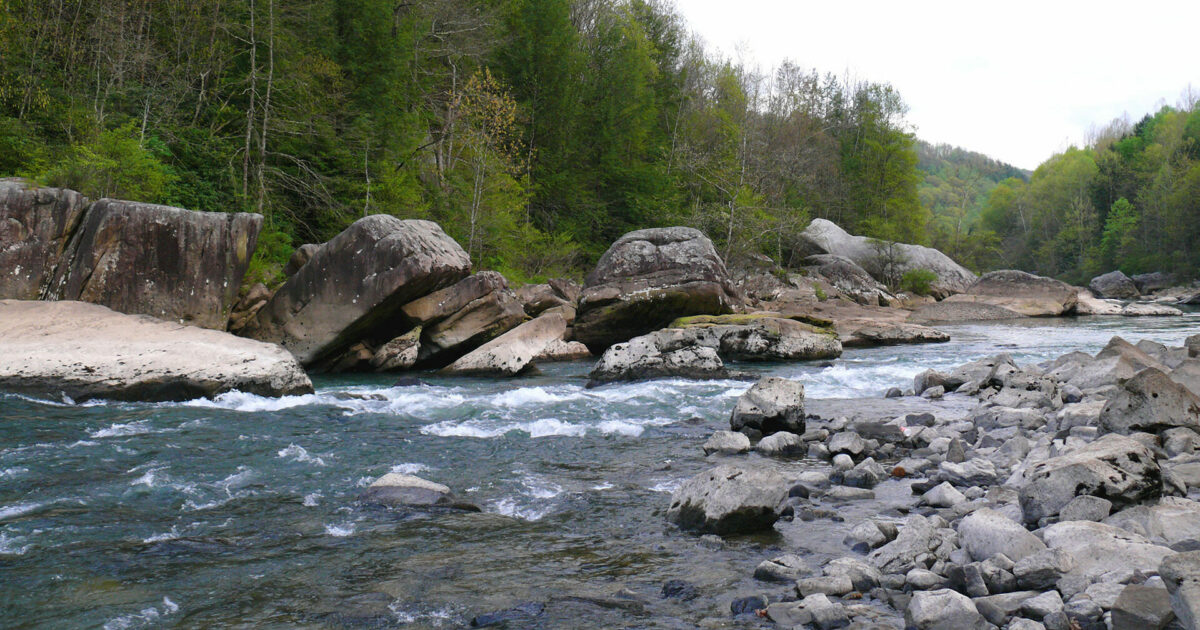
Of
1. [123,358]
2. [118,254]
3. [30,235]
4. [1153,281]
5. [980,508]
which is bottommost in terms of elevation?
[980,508]

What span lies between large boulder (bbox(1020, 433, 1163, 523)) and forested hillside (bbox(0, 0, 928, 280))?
15.4 meters

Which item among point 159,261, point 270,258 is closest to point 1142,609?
point 159,261

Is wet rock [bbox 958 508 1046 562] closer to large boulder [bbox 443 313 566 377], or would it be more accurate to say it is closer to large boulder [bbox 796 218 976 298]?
large boulder [bbox 443 313 566 377]

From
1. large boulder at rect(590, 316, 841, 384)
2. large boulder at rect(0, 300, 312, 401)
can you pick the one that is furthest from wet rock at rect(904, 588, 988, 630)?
large boulder at rect(590, 316, 841, 384)

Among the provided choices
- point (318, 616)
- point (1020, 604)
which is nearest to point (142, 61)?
point (318, 616)

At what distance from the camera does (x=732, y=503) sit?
5.52 m

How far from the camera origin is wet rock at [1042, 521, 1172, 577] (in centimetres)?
377

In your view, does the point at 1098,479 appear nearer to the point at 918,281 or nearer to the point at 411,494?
the point at 411,494

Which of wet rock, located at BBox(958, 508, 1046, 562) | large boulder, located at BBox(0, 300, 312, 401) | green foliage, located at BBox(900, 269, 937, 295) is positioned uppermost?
green foliage, located at BBox(900, 269, 937, 295)

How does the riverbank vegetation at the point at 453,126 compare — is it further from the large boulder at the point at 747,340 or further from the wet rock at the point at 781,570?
the wet rock at the point at 781,570

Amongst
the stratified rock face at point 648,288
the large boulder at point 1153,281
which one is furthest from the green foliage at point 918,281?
the stratified rock face at point 648,288

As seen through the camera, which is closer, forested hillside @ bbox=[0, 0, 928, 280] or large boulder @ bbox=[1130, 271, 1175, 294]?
forested hillside @ bbox=[0, 0, 928, 280]

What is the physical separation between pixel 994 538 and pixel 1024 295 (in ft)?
109

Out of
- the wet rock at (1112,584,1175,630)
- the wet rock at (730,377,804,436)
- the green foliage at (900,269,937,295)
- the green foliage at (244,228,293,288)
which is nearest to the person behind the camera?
the wet rock at (1112,584,1175,630)
